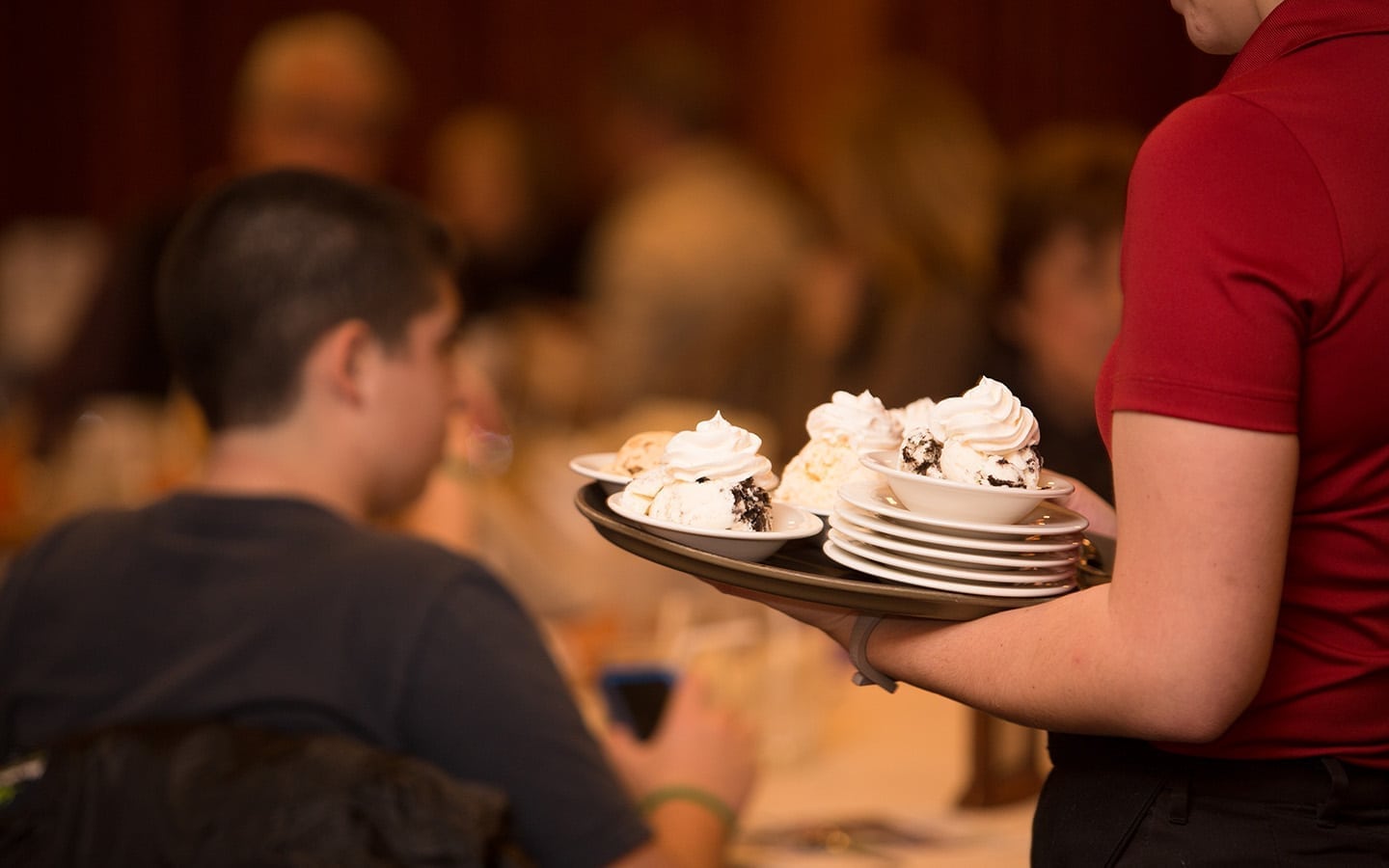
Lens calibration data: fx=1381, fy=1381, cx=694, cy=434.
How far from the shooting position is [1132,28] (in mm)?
3859

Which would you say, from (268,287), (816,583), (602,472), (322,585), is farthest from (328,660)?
(816,583)

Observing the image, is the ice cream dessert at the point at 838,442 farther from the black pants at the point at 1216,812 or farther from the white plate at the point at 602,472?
the black pants at the point at 1216,812

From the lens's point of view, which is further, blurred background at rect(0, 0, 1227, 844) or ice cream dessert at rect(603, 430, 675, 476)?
blurred background at rect(0, 0, 1227, 844)

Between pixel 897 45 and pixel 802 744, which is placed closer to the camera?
pixel 802 744

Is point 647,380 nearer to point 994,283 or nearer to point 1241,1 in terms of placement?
point 994,283

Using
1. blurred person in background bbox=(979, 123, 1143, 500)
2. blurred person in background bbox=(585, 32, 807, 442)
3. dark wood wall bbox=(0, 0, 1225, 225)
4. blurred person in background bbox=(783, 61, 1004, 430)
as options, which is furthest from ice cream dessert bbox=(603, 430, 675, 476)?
dark wood wall bbox=(0, 0, 1225, 225)

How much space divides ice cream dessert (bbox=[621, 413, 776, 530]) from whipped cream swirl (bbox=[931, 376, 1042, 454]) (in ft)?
0.50

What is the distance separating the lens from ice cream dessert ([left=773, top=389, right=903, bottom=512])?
1113mm

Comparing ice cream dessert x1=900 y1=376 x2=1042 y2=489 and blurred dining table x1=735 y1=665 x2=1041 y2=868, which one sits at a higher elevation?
ice cream dessert x1=900 y1=376 x2=1042 y2=489

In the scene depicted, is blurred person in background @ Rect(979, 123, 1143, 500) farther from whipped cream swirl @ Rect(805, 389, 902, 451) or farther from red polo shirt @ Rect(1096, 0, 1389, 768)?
red polo shirt @ Rect(1096, 0, 1389, 768)

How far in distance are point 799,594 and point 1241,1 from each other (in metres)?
0.47

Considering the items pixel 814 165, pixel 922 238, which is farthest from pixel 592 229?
pixel 922 238

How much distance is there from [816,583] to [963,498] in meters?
0.11

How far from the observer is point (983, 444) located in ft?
3.05
